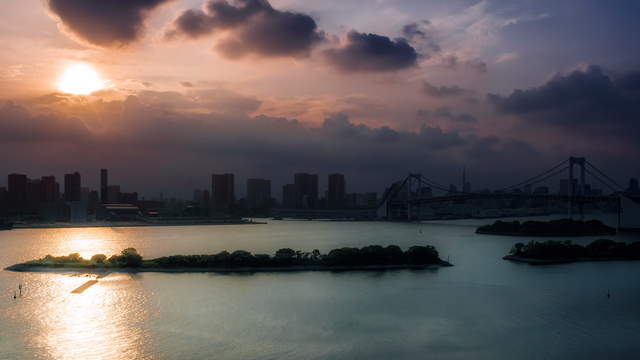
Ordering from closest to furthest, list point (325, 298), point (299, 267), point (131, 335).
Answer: point (131, 335) < point (325, 298) < point (299, 267)

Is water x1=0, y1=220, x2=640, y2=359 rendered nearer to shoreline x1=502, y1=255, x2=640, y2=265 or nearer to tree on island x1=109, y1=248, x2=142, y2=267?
tree on island x1=109, y1=248, x2=142, y2=267

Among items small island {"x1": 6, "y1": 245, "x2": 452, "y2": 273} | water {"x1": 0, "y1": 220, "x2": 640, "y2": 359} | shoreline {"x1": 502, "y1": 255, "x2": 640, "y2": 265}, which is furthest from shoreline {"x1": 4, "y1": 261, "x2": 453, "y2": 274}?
shoreline {"x1": 502, "y1": 255, "x2": 640, "y2": 265}

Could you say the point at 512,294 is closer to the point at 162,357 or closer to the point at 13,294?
the point at 162,357

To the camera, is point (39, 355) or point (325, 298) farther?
point (325, 298)

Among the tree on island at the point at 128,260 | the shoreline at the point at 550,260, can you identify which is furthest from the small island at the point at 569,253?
the tree on island at the point at 128,260

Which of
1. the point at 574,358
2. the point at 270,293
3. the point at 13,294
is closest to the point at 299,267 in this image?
the point at 270,293

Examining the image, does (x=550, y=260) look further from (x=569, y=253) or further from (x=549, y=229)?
(x=549, y=229)

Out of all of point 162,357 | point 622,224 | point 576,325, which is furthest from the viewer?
point 622,224
